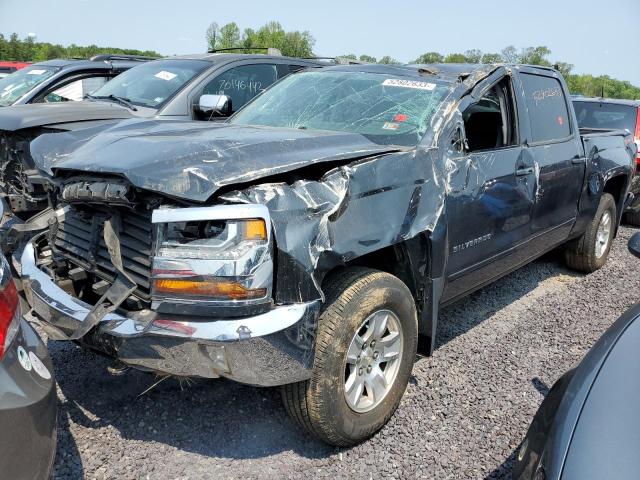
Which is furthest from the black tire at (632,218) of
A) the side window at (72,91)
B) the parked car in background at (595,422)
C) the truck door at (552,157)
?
the side window at (72,91)

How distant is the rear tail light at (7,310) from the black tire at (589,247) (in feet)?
16.3

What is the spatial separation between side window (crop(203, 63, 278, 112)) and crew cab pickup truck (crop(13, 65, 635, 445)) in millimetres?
2604

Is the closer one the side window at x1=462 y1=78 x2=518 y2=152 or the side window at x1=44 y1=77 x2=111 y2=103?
the side window at x1=462 y1=78 x2=518 y2=152

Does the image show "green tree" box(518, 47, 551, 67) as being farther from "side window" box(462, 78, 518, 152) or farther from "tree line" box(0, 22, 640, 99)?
"side window" box(462, 78, 518, 152)

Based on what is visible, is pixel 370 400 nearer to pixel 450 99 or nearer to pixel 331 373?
pixel 331 373

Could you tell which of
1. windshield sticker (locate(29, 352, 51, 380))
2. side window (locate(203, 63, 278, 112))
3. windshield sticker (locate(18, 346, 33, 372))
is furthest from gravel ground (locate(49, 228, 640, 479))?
side window (locate(203, 63, 278, 112))

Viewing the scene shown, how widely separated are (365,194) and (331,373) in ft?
2.72

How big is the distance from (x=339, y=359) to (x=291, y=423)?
27.5 inches

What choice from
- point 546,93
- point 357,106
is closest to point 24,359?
point 357,106

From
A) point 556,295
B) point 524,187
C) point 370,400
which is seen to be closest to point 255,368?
point 370,400

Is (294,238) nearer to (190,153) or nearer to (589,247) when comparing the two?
(190,153)

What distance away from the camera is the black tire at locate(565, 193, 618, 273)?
5.46 metres

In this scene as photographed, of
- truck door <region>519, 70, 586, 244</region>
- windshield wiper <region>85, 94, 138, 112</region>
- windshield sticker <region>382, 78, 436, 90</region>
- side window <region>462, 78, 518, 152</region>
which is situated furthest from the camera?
windshield wiper <region>85, 94, 138, 112</region>

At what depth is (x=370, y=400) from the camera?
2.84 m
